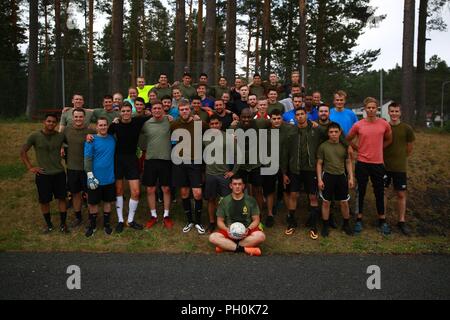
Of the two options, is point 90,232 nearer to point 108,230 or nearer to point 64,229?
point 108,230

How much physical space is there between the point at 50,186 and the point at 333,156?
5207 millimetres

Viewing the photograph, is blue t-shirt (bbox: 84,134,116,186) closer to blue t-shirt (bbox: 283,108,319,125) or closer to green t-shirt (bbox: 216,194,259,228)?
green t-shirt (bbox: 216,194,259,228)

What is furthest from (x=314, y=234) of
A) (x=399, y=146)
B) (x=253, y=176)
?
(x=399, y=146)

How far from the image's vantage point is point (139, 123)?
6.76m

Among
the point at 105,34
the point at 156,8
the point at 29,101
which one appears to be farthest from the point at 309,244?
the point at 105,34

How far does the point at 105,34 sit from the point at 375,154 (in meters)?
42.7

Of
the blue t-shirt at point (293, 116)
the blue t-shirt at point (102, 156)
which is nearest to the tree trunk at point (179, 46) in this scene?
the blue t-shirt at point (293, 116)

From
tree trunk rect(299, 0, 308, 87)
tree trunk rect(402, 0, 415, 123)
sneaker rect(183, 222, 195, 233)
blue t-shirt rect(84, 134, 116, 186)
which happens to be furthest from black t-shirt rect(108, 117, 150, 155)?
tree trunk rect(299, 0, 308, 87)

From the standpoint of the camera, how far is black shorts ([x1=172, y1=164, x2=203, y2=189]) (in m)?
6.73

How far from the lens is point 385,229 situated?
6746mm

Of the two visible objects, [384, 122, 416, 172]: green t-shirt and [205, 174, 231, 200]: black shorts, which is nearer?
[205, 174, 231, 200]: black shorts

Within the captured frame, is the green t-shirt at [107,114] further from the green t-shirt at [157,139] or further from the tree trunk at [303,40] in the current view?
the tree trunk at [303,40]

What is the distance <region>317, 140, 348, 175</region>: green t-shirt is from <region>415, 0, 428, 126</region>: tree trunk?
12.3m

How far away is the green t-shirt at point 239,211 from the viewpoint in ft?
19.7
